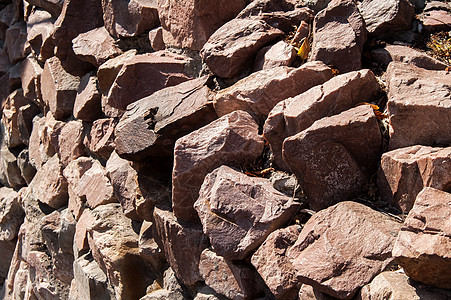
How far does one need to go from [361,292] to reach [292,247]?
0.27 metres

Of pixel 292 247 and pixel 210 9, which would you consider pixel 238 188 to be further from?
pixel 210 9

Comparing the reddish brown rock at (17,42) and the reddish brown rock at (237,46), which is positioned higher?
the reddish brown rock at (237,46)

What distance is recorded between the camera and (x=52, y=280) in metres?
3.28

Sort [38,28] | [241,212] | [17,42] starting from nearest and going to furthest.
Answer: [241,212]
[38,28]
[17,42]

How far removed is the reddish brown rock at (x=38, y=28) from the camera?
364cm

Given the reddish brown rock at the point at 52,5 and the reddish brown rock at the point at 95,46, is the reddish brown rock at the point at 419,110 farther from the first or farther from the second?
the reddish brown rock at the point at 52,5

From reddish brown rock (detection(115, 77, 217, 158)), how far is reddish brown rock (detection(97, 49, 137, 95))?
417 millimetres

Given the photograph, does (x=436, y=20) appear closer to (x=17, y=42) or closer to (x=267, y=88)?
(x=267, y=88)

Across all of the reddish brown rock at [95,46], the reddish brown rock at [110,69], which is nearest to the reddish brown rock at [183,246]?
the reddish brown rock at [110,69]

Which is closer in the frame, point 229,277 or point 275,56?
point 229,277

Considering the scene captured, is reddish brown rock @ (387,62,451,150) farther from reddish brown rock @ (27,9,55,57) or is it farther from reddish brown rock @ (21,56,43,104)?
reddish brown rock @ (21,56,43,104)

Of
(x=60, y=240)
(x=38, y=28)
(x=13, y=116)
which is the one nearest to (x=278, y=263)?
(x=60, y=240)

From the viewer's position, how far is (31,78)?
390 cm

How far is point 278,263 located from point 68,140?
6.52 ft
